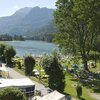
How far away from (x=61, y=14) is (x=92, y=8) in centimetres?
692

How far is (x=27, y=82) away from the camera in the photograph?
37.1 meters

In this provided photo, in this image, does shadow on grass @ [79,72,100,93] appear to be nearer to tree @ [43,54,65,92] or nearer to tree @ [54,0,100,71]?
tree @ [54,0,100,71]

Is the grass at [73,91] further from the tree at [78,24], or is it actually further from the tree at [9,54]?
the tree at [9,54]

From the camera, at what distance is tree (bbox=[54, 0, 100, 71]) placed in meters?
55.6

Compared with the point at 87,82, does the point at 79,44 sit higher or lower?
higher

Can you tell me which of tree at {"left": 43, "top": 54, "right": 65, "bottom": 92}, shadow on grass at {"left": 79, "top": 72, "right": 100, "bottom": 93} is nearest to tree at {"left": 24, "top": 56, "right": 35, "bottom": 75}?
shadow on grass at {"left": 79, "top": 72, "right": 100, "bottom": 93}

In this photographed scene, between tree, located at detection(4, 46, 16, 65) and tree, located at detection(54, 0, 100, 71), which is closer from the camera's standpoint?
tree, located at detection(54, 0, 100, 71)

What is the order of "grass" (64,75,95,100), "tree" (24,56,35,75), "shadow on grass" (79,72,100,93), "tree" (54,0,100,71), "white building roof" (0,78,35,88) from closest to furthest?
"white building roof" (0,78,35,88) → "grass" (64,75,95,100) → "shadow on grass" (79,72,100,93) → "tree" (24,56,35,75) → "tree" (54,0,100,71)

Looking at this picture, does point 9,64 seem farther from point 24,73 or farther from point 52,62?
point 52,62

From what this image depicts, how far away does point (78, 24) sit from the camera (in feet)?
193

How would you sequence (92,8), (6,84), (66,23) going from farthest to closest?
1. (66,23)
2. (92,8)
3. (6,84)

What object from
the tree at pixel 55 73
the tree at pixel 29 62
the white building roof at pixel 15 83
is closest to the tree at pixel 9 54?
the tree at pixel 29 62

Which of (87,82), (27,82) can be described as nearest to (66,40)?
(87,82)

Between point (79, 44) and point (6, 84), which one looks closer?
point (6, 84)
